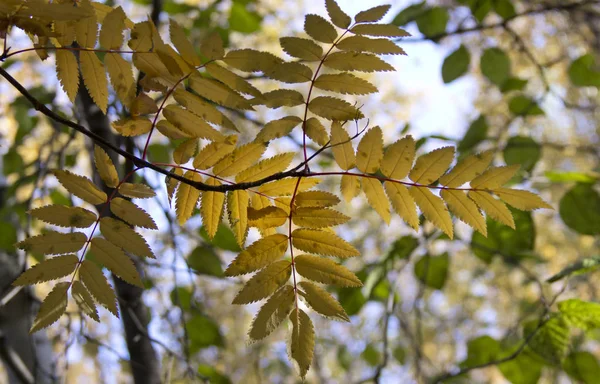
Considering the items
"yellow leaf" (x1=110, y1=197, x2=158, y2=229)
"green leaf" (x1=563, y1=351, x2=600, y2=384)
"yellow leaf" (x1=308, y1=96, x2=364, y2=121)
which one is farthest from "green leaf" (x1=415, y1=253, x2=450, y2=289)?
"yellow leaf" (x1=110, y1=197, x2=158, y2=229)

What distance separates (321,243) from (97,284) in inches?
12.8

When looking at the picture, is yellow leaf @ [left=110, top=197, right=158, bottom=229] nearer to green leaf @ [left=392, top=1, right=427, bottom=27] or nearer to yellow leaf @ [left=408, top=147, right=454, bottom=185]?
yellow leaf @ [left=408, top=147, right=454, bottom=185]

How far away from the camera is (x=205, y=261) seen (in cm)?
178

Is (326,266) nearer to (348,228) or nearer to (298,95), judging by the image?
(298,95)

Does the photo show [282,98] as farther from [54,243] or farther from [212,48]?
[54,243]

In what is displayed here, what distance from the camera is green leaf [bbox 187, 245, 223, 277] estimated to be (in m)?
1.76

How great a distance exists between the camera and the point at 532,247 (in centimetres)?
169

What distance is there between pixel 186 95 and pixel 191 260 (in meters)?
1.11

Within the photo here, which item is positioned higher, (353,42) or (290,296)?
(353,42)

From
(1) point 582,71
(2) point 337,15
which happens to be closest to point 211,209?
(2) point 337,15

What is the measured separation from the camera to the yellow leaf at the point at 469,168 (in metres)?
0.80

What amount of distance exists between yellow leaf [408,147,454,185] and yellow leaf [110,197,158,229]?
39cm

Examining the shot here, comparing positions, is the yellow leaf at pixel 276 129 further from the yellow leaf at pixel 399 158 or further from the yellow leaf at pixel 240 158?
the yellow leaf at pixel 399 158

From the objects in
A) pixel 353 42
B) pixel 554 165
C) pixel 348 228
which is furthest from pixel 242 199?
pixel 554 165
